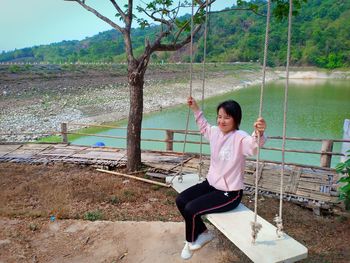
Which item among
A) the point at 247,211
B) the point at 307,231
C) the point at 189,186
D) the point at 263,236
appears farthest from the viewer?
the point at 307,231

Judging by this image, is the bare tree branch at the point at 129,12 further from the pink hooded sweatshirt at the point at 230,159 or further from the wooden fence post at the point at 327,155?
the wooden fence post at the point at 327,155

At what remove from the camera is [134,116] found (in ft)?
16.7


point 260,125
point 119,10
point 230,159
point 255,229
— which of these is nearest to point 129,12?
point 119,10

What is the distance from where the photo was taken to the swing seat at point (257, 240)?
6.30ft

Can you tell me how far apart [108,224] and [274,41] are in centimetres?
3985

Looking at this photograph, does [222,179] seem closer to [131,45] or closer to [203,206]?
[203,206]

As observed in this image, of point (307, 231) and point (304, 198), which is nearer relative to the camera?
point (307, 231)

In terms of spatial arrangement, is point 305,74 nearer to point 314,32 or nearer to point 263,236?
point 314,32

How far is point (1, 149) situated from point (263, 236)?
6539 millimetres

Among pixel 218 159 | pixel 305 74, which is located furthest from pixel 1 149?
pixel 305 74

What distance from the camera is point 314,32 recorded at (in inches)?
1966

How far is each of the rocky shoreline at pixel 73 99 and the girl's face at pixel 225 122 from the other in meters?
9.12

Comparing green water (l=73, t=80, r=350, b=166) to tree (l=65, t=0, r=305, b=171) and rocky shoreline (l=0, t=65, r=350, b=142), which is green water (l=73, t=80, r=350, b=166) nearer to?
rocky shoreline (l=0, t=65, r=350, b=142)

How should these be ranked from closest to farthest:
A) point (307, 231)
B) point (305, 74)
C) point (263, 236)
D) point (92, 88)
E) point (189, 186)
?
point (263, 236)
point (189, 186)
point (307, 231)
point (92, 88)
point (305, 74)
